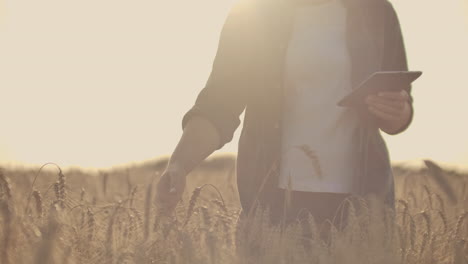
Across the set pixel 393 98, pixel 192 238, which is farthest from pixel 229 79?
pixel 192 238

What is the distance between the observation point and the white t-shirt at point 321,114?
9.42 feet

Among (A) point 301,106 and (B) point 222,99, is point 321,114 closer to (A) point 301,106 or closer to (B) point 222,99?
(A) point 301,106

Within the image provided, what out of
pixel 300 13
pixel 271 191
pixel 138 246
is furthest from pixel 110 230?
pixel 300 13

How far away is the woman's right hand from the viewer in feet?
7.65

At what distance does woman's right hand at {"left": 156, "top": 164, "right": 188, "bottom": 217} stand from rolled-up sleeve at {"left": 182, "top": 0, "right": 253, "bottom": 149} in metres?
0.40

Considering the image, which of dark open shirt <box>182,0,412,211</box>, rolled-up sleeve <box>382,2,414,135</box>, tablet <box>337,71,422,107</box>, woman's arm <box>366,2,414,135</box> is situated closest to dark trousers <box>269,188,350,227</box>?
dark open shirt <box>182,0,412,211</box>

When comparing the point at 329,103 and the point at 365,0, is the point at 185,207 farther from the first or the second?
the point at 365,0

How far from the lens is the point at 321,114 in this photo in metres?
2.88

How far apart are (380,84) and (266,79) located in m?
0.68

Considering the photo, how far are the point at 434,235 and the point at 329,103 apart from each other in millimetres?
957

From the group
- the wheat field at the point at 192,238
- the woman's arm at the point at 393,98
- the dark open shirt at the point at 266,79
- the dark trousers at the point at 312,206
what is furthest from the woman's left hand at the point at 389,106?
the wheat field at the point at 192,238

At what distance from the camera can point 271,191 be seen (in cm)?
297

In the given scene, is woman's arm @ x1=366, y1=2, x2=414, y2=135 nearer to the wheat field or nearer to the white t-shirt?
the white t-shirt

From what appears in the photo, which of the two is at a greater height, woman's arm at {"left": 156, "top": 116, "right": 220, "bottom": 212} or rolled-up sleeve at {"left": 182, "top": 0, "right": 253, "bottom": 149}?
rolled-up sleeve at {"left": 182, "top": 0, "right": 253, "bottom": 149}
